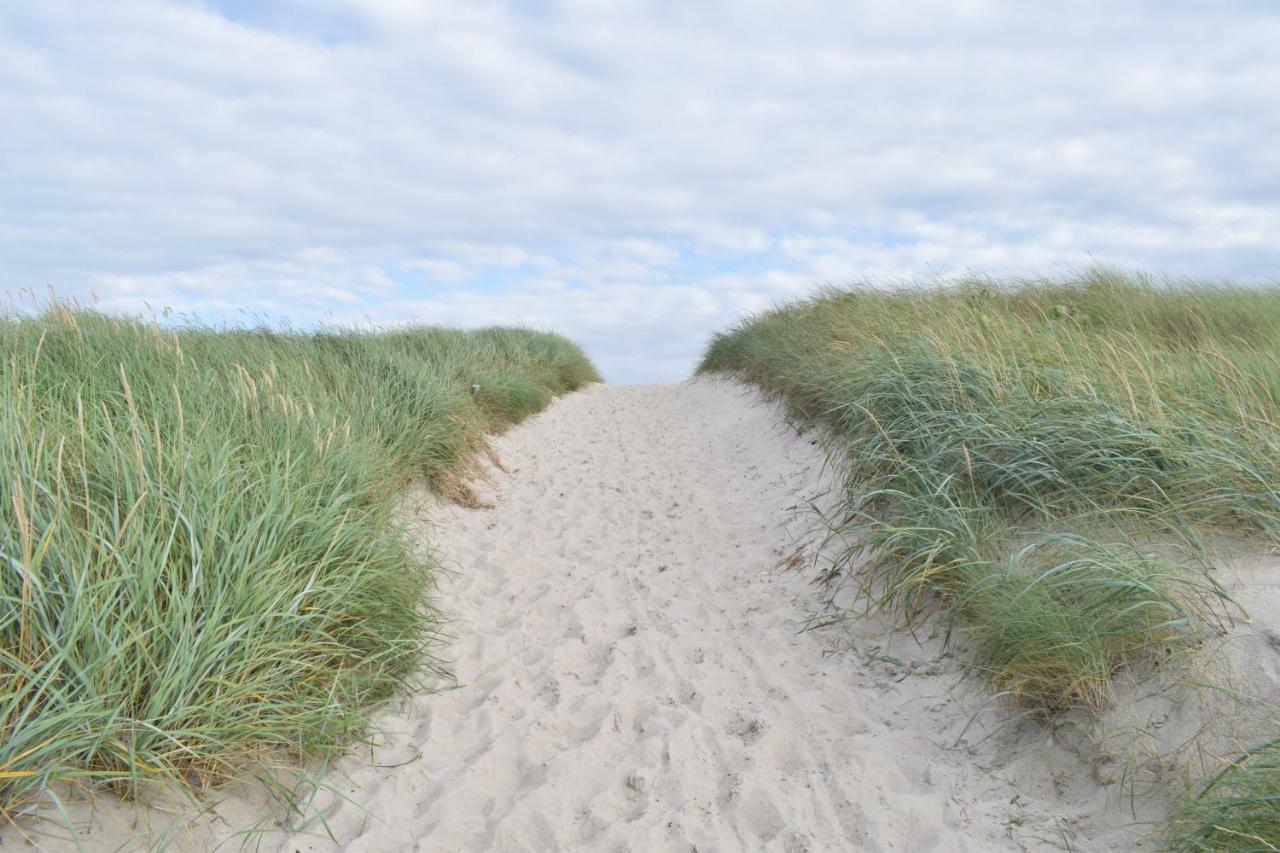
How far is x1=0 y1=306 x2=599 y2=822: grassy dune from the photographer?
2.52m

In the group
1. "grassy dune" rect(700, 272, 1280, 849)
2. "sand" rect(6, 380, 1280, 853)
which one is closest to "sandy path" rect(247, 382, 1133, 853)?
"sand" rect(6, 380, 1280, 853)

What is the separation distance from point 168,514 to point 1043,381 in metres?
5.45

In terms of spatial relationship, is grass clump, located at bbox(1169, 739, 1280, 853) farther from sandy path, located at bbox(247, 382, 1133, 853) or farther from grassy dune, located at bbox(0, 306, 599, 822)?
grassy dune, located at bbox(0, 306, 599, 822)

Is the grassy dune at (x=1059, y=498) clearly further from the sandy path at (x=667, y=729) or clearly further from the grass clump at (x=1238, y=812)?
the sandy path at (x=667, y=729)

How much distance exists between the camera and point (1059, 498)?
412 centimetres

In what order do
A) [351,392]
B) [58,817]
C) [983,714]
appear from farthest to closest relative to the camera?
[351,392] → [983,714] → [58,817]

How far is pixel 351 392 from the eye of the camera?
6.52m

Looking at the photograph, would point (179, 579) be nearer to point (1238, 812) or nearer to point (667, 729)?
point (667, 729)

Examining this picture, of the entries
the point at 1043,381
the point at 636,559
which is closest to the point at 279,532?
the point at 636,559

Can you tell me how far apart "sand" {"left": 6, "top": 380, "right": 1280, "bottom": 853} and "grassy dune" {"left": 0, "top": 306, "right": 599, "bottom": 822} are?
0.27m

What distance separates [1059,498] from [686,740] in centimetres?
250

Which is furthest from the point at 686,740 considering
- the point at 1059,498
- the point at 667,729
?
the point at 1059,498

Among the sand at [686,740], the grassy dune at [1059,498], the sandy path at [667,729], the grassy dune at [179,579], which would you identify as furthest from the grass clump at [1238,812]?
the grassy dune at [179,579]

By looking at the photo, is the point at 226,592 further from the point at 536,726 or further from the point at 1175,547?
the point at 1175,547
